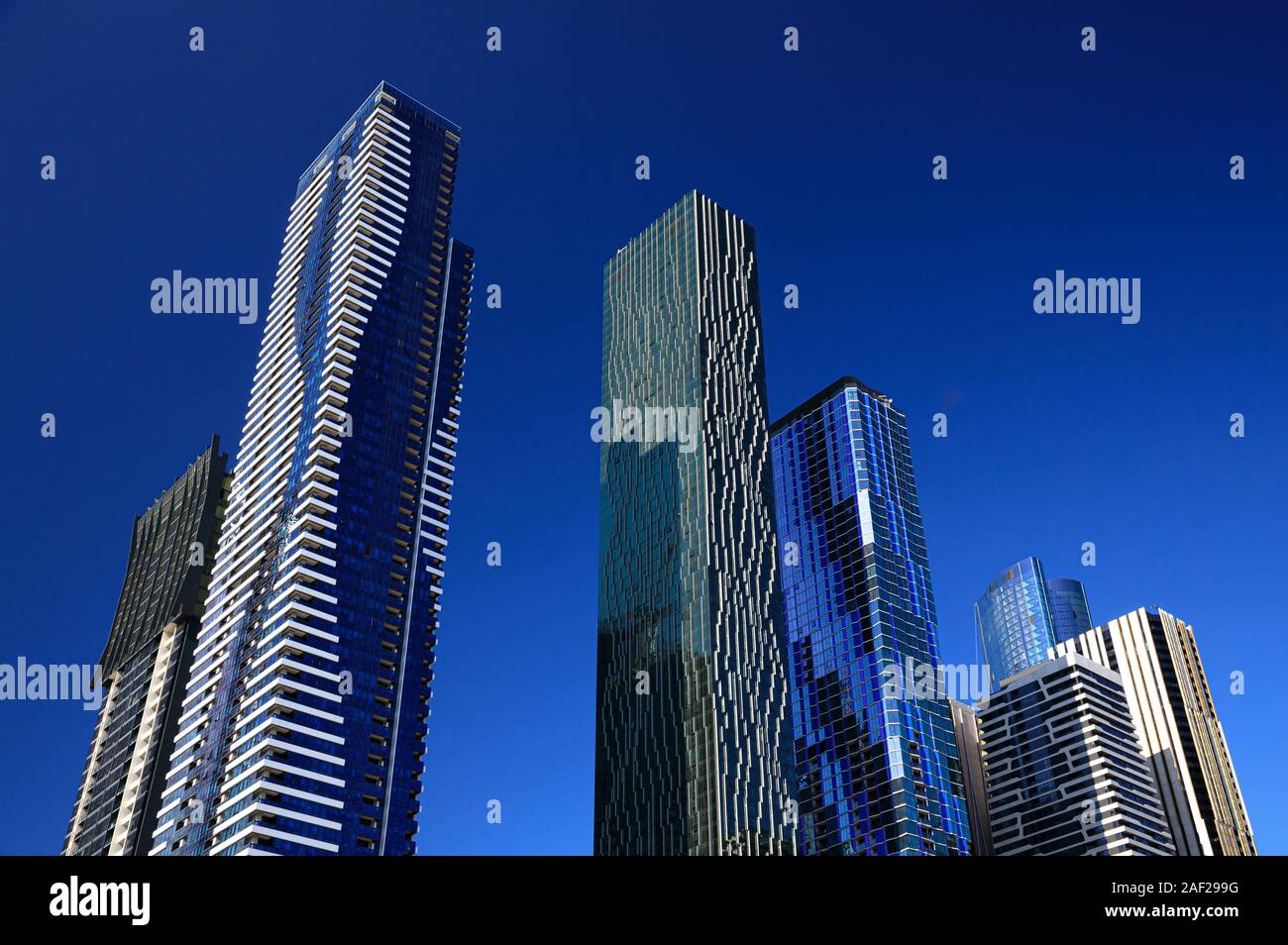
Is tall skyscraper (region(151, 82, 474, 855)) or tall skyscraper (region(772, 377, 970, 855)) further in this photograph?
tall skyscraper (region(772, 377, 970, 855))

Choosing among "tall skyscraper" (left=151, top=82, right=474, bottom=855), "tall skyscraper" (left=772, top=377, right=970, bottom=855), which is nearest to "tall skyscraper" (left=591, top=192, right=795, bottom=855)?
"tall skyscraper" (left=151, top=82, right=474, bottom=855)

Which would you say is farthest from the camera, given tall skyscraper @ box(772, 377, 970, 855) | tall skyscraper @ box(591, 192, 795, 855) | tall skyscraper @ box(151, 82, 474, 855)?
tall skyscraper @ box(772, 377, 970, 855)

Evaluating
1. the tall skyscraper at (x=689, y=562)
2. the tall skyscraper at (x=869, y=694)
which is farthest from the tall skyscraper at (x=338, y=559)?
the tall skyscraper at (x=869, y=694)

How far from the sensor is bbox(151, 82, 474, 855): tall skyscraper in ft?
473

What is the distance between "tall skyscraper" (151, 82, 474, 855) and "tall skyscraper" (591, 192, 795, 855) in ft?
92.7

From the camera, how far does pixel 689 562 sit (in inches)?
5620

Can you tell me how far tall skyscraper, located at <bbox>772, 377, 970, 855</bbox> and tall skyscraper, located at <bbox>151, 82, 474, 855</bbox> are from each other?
5943 centimetres

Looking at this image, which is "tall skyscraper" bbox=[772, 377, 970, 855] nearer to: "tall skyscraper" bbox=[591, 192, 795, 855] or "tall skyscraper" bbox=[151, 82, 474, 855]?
"tall skyscraper" bbox=[591, 192, 795, 855]

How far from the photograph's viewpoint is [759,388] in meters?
162

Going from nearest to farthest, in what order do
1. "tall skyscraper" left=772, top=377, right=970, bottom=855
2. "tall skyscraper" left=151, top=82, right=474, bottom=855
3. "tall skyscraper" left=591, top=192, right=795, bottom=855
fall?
"tall skyscraper" left=591, top=192, right=795, bottom=855 < "tall skyscraper" left=151, top=82, right=474, bottom=855 < "tall skyscraper" left=772, top=377, right=970, bottom=855

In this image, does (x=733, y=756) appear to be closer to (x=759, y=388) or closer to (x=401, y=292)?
(x=759, y=388)

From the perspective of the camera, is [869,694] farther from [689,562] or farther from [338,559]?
[338,559]

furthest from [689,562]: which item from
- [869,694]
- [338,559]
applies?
[869,694]
